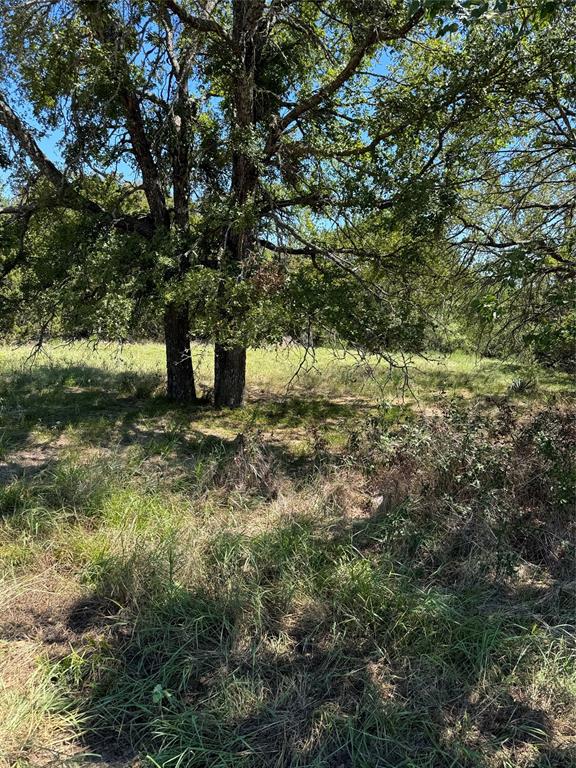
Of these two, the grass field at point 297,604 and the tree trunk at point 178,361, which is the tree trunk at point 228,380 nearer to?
the tree trunk at point 178,361

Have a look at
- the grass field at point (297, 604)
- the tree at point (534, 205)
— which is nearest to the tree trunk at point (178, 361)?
the grass field at point (297, 604)

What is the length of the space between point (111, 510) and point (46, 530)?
505mm

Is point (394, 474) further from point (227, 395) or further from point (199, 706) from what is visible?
point (227, 395)

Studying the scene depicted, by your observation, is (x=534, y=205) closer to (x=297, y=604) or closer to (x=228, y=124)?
(x=228, y=124)

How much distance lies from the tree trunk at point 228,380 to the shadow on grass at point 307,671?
18.1ft

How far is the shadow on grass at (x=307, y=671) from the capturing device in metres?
2.45

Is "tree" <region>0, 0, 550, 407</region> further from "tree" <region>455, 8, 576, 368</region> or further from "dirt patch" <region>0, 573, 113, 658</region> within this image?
"dirt patch" <region>0, 573, 113, 658</region>

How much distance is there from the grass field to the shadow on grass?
1cm

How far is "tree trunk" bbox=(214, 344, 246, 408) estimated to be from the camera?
909 cm

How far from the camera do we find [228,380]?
911cm

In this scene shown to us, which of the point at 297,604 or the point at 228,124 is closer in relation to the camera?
the point at 297,604

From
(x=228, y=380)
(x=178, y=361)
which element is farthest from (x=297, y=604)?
(x=178, y=361)

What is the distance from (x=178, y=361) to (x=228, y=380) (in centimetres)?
94

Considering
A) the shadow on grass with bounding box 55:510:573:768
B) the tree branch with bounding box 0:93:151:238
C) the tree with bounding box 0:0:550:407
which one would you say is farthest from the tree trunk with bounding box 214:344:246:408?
the shadow on grass with bounding box 55:510:573:768
